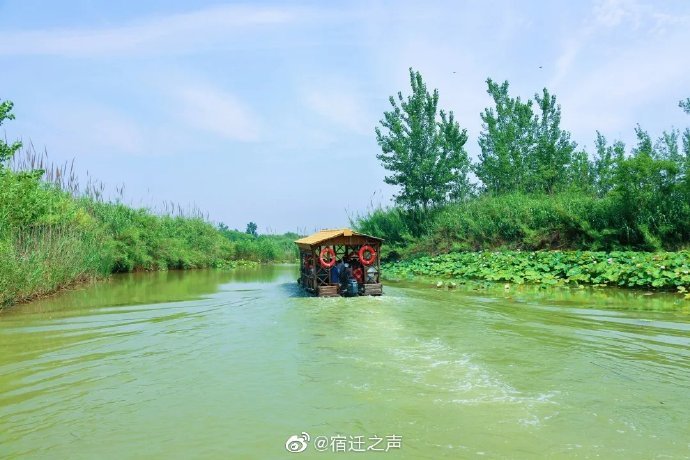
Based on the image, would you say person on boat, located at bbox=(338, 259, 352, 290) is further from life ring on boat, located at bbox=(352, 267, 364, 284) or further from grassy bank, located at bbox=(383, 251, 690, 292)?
grassy bank, located at bbox=(383, 251, 690, 292)

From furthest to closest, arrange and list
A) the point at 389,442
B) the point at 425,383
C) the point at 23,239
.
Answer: the point at 23,239
the point at 425,383
the point at 389,442

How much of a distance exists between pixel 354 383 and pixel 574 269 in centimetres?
1217

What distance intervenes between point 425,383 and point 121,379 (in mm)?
3532

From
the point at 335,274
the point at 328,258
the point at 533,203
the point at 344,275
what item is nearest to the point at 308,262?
the point at 328,258

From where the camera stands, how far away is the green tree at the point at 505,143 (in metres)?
30.0

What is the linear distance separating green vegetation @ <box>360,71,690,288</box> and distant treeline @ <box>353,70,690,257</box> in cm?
5

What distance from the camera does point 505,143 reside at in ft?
102

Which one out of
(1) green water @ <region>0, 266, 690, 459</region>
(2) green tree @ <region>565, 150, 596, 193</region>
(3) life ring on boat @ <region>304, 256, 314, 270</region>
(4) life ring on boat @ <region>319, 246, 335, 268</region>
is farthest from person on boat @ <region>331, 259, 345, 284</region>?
(2) green tree @ <region>565, 150, 596, 193</region>

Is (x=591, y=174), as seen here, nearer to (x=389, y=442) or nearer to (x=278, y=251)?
(x=278, y=251)

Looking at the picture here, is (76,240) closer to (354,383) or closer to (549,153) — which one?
(354,383)

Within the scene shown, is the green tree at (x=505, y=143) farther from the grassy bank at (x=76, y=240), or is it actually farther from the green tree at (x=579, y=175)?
the grassy bank at (x=76, y=240)

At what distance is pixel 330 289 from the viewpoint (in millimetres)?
13234

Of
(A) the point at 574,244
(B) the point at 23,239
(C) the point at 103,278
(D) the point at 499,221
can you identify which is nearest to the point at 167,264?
(C) the point at 103,278

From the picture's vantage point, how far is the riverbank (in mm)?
13281
